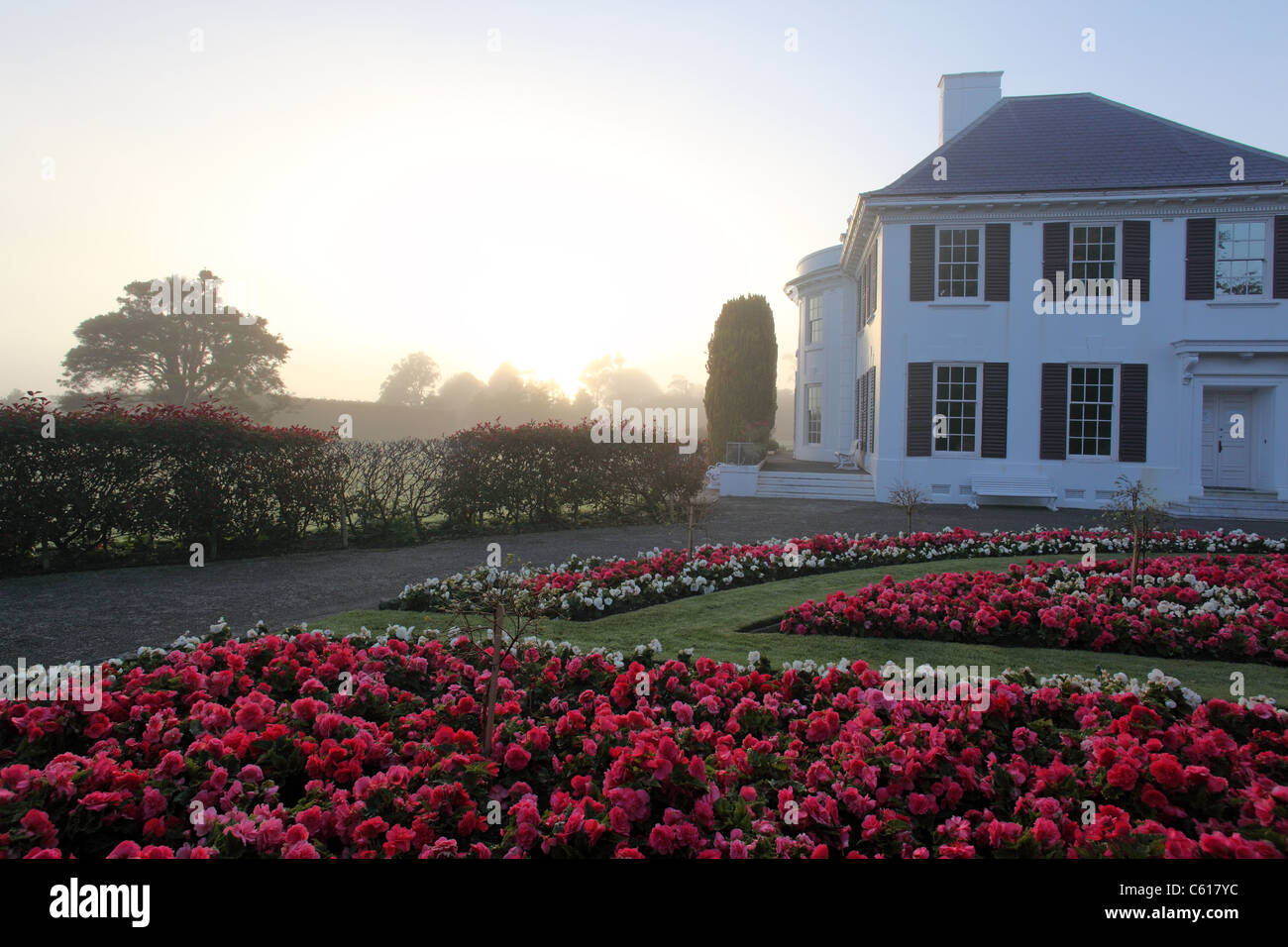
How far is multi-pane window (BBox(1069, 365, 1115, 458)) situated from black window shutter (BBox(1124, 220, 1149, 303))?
1.94 meters

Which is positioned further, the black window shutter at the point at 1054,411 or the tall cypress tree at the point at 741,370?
the tall cypress tree at the point at 741,370

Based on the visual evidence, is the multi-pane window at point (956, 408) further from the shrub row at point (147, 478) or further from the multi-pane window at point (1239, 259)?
the shrub row at point (147, 478)

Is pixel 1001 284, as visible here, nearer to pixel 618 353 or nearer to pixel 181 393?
pixel 181 393

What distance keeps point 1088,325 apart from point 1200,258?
272 cm

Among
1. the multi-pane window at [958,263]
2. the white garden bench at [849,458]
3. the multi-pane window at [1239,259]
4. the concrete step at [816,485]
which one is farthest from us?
the white garden bench at [849,458]

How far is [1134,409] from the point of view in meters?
16.1

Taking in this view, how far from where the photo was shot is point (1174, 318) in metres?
16.0

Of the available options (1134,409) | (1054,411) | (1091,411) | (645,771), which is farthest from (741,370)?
(645,771)

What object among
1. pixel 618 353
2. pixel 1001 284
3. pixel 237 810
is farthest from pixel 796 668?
pixel 618 353

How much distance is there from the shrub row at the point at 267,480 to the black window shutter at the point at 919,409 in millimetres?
5837

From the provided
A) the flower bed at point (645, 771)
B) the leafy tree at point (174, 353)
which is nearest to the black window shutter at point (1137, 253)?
the flower bed at point (645, 771)

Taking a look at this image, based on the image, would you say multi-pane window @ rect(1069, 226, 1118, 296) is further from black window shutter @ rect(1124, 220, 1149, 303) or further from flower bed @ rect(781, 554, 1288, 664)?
flower bed @ rect(781, 554, 1288, 664)

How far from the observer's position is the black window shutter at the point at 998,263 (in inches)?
645

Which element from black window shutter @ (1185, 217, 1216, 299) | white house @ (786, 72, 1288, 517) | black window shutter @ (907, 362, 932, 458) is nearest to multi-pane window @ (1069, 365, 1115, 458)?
white house @ (786, 72, 1288, 517)
